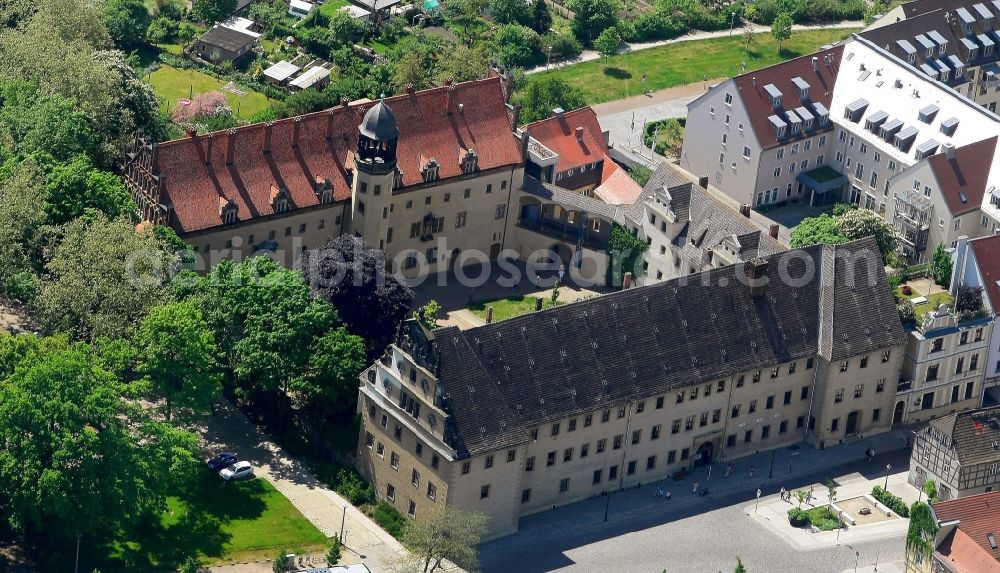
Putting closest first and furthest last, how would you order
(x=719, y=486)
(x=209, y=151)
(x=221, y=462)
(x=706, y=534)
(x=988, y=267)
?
(x=706, y=534), (x=221, y=462), (x=719, y=486), (x=988, y=267), (x=209, y=151)

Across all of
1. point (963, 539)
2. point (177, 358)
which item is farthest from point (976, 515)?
point (177, 358)

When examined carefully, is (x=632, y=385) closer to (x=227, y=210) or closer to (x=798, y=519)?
(x=798, y=519)

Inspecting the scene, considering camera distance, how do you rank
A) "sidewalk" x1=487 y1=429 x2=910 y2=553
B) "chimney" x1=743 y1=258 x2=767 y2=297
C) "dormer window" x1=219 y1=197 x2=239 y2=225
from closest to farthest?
"sidewalk" x1=487 y1=429 x2=910 y2=553 → "chimney" x1=743 y1=258 x2=767 y2=297 → "dormer window" x1=219 y1=197 x2=239 y2=225

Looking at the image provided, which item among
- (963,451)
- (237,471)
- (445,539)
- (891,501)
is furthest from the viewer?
(891,501)

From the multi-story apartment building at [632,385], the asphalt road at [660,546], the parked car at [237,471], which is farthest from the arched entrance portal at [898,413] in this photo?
the parked car at [237,471]

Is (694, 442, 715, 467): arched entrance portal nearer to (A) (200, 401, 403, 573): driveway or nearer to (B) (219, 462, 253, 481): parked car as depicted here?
(A) (200, 401, 403, 573): driveway

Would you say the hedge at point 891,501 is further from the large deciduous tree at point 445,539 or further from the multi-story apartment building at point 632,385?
the large deciduous tree at point 445,539

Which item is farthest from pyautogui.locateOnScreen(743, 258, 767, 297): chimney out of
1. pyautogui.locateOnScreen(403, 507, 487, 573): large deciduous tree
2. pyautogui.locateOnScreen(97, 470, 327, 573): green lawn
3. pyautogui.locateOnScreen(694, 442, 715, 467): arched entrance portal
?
pyautogui.locateOnScreen(97, 470, 327, 573): green lawn
